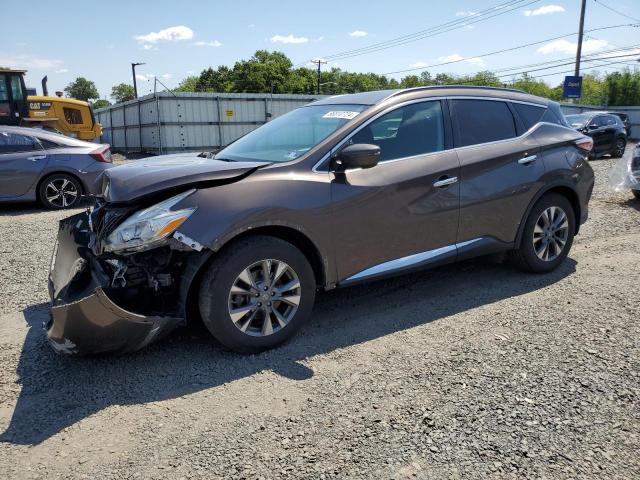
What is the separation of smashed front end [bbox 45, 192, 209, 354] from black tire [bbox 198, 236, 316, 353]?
13 cm

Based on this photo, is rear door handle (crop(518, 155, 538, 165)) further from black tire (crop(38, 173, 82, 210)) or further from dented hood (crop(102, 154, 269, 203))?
black tire (crop(38, 173, 82, 210))

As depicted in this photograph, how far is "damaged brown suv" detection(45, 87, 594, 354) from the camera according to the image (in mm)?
3168

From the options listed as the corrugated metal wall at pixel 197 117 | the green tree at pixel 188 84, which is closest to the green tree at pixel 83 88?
the green tree at pixel 188 84

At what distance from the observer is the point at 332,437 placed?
8.58 ft

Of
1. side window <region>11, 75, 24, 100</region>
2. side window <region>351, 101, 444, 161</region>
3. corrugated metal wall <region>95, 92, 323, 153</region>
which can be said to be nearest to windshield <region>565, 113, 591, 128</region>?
corrugated metal wall <region>95, 92, 323, 153</region>

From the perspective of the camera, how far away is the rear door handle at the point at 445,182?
4.11 metres

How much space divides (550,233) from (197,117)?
1869 centimetres

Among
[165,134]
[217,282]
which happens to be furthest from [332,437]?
[165,134]

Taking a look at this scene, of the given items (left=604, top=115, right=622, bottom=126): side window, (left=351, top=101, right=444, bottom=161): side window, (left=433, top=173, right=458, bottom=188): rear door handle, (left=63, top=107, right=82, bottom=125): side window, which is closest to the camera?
(left=351, top=101, right=444, bottom=161): side window

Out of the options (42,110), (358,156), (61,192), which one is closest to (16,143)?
(61,192)

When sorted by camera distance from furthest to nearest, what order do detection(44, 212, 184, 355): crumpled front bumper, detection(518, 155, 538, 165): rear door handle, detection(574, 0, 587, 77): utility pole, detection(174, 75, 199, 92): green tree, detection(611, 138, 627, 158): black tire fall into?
detection(174, 75, 199, 92): green tree
detection(574, 0, 587, 77): utility pole
detection(611, 138, 627, 158): black tire
detection(518, 155, 538, 165): rear door handle
detection(44, 212, 184, 355): crumpled front bumper

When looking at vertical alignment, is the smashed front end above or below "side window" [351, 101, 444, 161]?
below

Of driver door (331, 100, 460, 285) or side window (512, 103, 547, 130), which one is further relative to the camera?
side window (512, 103, 547, 130)

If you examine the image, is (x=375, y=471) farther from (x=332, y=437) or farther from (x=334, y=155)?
(x=334, y=155)
